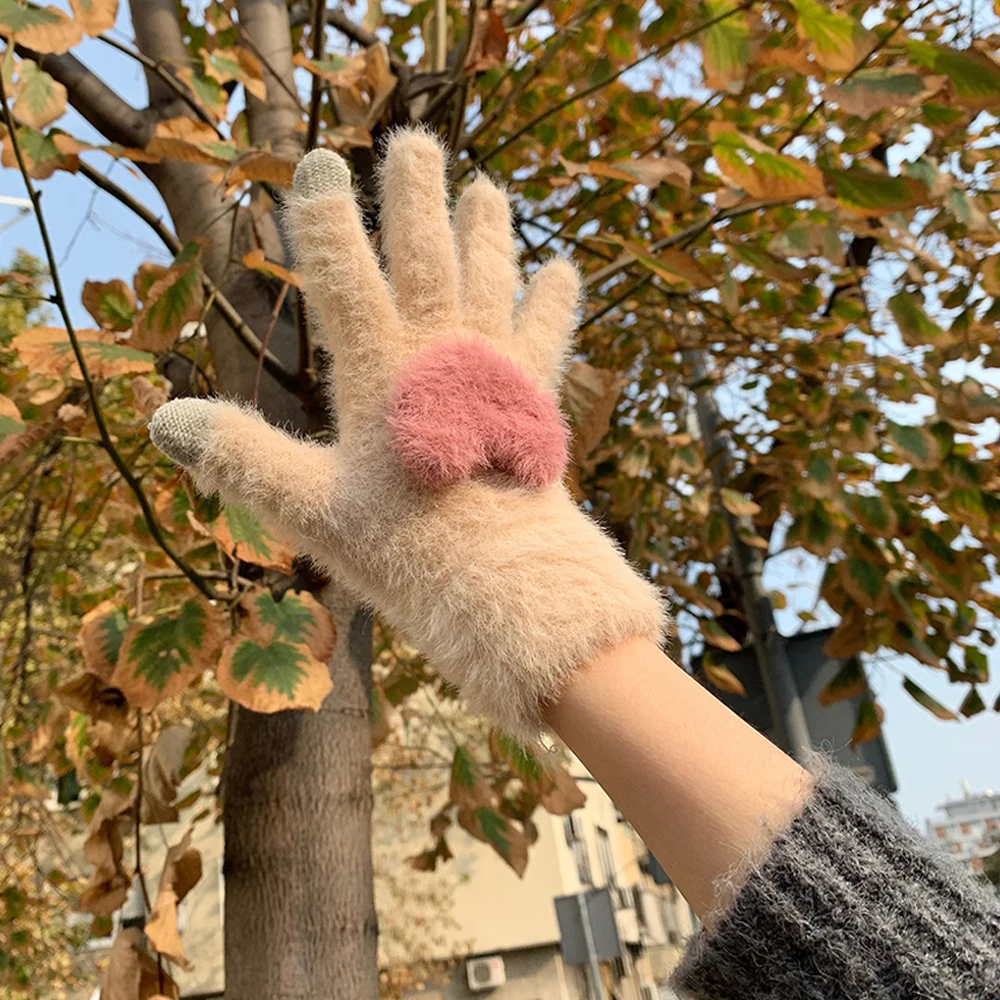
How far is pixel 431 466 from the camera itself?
0.81 meters

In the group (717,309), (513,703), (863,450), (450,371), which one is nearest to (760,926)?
(513,703)

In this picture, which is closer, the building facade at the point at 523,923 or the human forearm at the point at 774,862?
the human forearm at the point at 774,862

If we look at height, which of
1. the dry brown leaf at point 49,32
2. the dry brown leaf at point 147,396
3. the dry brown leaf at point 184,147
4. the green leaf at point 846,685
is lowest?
the green leaf at point 846,685

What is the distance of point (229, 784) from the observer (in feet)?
4.79

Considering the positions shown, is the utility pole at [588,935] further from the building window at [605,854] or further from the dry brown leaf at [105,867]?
the building window at [605,854]

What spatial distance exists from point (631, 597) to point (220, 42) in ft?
6.91

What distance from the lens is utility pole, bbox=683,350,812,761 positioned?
231 centimetres

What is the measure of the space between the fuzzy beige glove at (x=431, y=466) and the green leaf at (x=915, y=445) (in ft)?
4.11

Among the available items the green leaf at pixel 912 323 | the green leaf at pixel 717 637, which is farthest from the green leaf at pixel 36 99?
the green leaf at pixel 717 637

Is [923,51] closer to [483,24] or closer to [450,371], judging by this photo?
[483,24]

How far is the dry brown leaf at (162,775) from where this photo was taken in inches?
59.1

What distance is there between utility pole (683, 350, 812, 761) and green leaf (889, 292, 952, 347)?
2.91 ft

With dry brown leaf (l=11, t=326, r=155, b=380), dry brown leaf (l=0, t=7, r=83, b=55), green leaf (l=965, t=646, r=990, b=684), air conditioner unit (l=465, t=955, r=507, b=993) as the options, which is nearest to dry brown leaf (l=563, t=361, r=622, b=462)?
dry brown leaf (l=11, t=326, r=155, b=380)

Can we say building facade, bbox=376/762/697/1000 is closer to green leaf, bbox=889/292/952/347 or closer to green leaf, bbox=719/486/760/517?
green leaf, bbox=719/486/760/517
